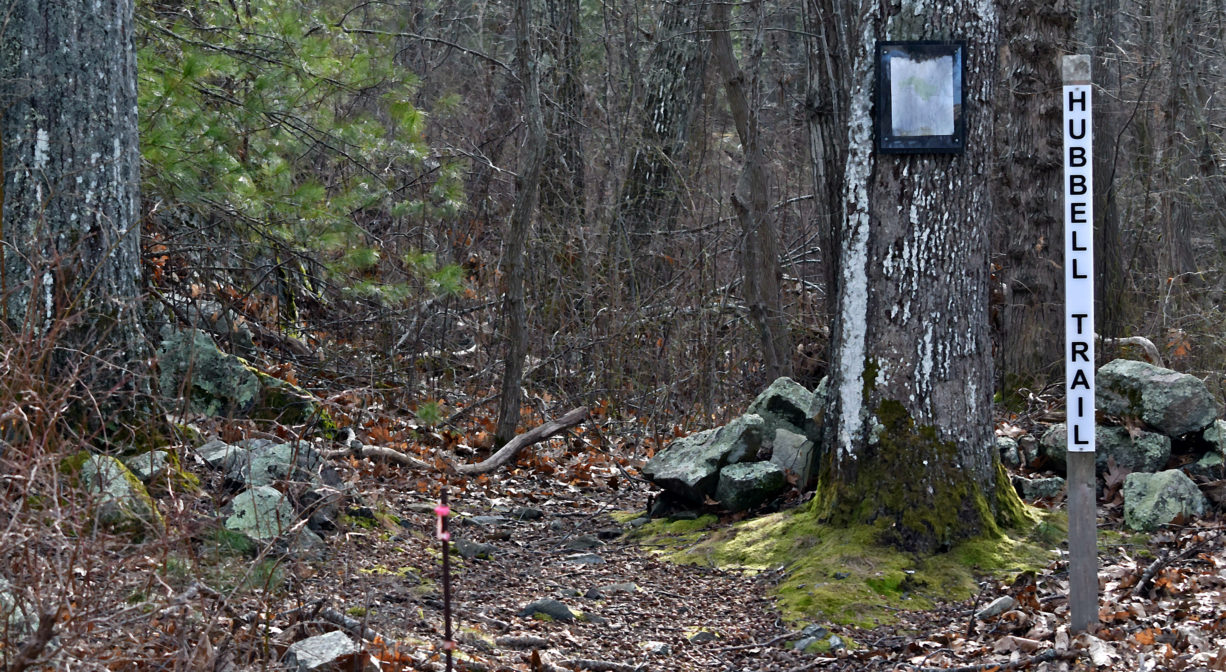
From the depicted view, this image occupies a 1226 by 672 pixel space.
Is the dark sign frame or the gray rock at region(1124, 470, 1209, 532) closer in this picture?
the dark sign frame

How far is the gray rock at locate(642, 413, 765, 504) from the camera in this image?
711cm

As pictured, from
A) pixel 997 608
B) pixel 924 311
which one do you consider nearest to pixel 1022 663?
pixel 997 608

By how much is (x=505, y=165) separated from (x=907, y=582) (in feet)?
34.6

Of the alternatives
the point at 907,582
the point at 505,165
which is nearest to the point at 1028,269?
the point at 907,582

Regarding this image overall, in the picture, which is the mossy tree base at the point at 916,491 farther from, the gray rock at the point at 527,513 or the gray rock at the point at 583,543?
the gray rock at the point at 527,513

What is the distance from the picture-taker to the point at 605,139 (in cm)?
1333

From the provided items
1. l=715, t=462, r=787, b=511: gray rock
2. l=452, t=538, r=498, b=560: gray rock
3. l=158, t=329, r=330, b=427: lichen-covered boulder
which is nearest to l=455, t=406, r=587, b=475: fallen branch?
l=158, t=329, r=330, b=427: lichen-covered boulder

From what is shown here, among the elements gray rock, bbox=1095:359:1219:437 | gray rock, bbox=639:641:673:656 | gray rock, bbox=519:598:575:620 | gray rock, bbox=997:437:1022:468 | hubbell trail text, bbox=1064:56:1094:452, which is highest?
hubbell trail text, bbox=1064:56:1094:452

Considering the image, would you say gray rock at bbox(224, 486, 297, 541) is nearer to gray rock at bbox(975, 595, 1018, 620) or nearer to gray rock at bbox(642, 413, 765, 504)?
gray rock at bbox(642, 413, 765, 504)

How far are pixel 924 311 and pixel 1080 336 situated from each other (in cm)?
121

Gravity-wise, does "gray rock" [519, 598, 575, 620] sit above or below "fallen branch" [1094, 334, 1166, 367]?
below

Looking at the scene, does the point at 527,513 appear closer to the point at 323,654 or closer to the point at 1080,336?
the point at 323,654

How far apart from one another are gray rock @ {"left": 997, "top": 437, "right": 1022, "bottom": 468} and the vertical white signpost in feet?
8.81

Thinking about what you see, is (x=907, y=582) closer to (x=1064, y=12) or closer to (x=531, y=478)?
(x=531, y=478)
